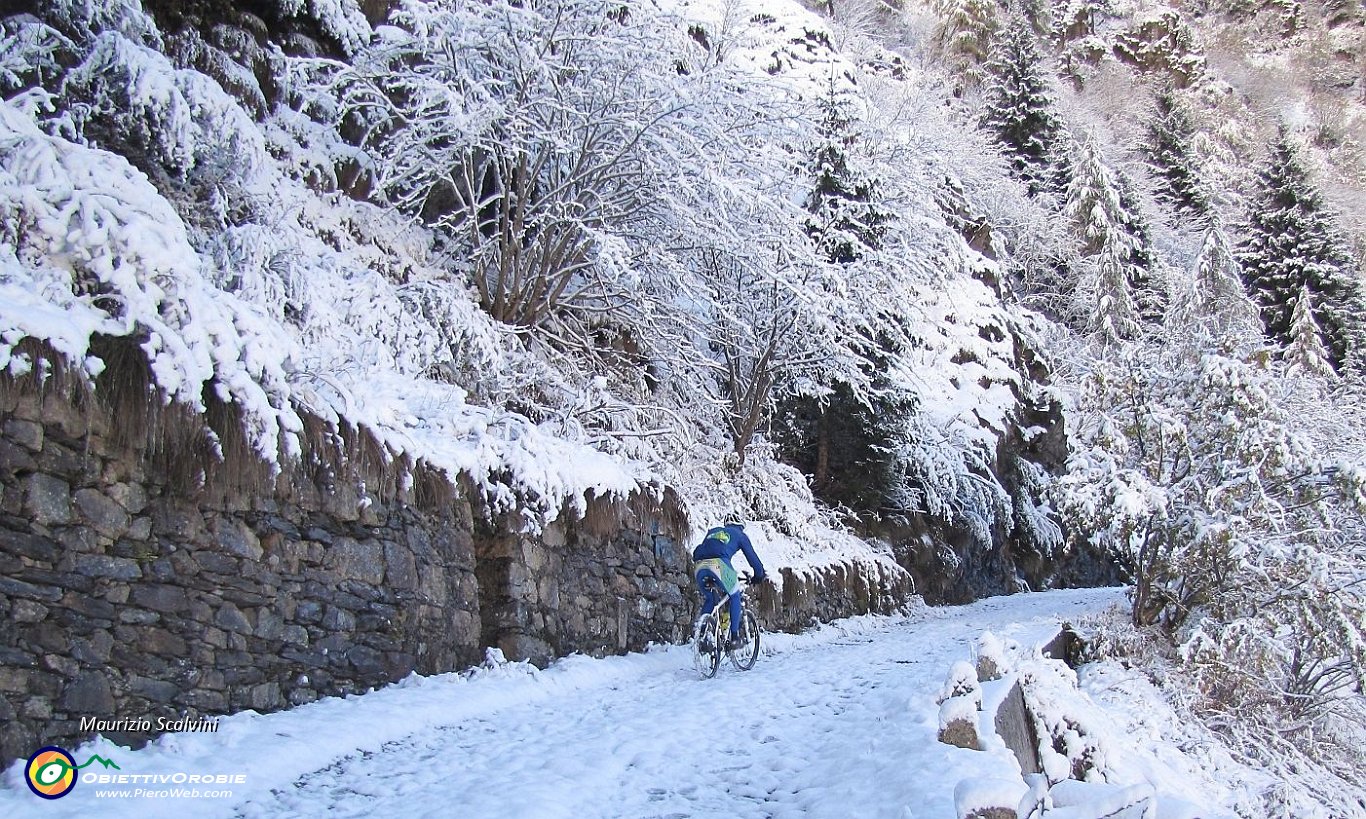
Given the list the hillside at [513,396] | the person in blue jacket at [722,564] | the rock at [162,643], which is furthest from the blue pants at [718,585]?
the rock at [162,643]

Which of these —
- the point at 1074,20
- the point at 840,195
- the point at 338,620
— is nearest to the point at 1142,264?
the point at 840,195

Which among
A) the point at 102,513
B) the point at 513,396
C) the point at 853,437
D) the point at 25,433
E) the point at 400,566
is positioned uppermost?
→ the point at 853,437

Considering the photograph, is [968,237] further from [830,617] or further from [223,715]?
[223,715]

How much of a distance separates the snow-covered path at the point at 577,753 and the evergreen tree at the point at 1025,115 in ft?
103

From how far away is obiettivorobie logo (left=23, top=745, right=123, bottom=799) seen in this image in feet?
11.9

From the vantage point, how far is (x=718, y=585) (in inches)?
309

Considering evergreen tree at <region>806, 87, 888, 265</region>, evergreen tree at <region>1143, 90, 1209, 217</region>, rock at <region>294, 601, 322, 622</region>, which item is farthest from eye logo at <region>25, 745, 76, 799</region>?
evergreen tree at <region>1143, 90, 1209, 217</region>

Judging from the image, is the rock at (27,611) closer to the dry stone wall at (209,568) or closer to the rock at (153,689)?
the dry stone wall at (209,568)

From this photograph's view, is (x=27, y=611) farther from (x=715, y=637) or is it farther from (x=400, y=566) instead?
(x=715, y=637)

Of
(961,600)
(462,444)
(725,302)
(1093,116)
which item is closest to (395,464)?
(462,444)

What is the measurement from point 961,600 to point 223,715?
16.6 meters

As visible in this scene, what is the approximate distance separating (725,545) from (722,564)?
195 millimetres

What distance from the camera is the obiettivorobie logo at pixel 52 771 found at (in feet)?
11.9

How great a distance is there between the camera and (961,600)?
18625 mm
